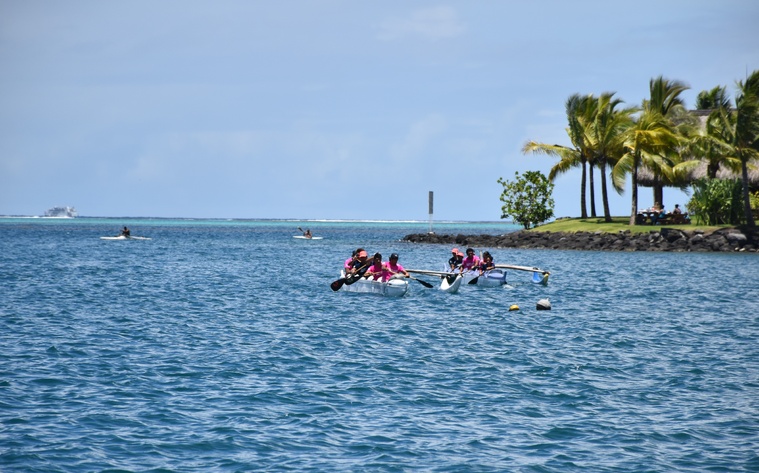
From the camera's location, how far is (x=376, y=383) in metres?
17.1

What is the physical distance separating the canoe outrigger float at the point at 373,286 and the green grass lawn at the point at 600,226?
38441mm

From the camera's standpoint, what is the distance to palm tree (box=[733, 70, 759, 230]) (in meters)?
60.6

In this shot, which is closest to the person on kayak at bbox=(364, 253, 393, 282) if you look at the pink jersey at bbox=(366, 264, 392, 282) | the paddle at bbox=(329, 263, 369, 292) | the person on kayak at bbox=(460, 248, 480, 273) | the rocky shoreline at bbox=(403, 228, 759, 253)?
the pink jersey at bbox=(366, 264, 392, 282)

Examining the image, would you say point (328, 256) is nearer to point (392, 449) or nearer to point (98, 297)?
point (98, 297)

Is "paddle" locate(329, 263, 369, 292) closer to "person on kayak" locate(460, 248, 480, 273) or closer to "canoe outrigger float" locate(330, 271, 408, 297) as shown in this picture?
"canoe outrigger float" locate(330, 271, 408, 297)

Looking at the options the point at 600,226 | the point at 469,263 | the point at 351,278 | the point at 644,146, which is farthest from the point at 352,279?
the point at 600,226

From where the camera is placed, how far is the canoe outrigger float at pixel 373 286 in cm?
3412

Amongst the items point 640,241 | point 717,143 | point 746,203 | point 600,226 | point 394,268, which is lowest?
point 394,268

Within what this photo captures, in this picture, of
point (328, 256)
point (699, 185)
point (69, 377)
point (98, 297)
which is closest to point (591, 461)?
point (69, 377)

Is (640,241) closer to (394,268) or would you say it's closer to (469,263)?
(469,263)

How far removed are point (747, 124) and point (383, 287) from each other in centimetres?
3992

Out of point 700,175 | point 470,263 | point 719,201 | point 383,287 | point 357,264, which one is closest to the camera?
point 383,287

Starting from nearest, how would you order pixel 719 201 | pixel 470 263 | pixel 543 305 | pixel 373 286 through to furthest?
1. pixel 543 305
2. pixel 373 286
3. pixel 470 263
4. pixel 719 201

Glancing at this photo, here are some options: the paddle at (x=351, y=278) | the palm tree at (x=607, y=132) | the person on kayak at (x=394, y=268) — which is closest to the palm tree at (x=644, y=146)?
the palm tree at (x=607, y=132)
